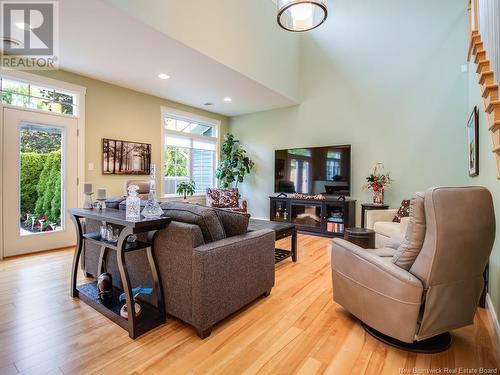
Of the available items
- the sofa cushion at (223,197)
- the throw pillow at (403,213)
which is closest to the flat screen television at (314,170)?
the sofa cushion at (223,197)

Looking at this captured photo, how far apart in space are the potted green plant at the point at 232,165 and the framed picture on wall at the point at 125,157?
1.74m

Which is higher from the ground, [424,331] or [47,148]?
[47,148]

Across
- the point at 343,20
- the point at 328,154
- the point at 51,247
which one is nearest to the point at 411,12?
the point at 343,20

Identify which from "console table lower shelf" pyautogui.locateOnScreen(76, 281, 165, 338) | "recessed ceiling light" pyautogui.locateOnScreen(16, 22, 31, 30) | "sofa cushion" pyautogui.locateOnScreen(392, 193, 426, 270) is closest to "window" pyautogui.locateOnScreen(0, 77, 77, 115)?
"recessed ceiling light" pyautogui.locateOnScreen(16, 22, 31, 30)

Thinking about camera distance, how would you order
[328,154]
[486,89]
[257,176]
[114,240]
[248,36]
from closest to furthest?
[486,89], [114,240], [248,36], [328,154], [257,176]

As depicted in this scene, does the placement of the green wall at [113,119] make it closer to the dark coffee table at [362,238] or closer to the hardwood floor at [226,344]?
the hardwood floor at [226,344]

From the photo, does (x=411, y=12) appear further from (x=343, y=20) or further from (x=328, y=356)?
(x=328, y=356)

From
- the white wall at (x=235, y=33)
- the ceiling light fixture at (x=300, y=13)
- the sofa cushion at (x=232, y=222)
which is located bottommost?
the sofa cushion at (x=232, y=222)

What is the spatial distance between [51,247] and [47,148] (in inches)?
57.3

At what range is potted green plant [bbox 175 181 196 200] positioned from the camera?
540 cm

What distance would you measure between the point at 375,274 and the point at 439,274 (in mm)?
335

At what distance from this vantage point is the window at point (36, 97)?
3365 mm

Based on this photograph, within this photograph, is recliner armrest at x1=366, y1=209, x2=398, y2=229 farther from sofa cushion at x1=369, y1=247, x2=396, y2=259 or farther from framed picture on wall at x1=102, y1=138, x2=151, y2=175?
framed picture on wall at x1=102, y1=138, x2=151, y2=175

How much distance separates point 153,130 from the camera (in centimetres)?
500
